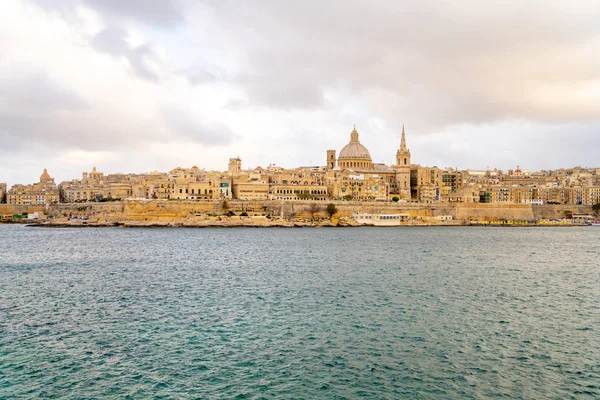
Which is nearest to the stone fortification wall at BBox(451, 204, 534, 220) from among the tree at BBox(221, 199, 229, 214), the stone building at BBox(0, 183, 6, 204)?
the tree at BBox(221, 199, 229, 214)

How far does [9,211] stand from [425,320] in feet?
249

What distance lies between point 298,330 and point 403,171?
70.7 m

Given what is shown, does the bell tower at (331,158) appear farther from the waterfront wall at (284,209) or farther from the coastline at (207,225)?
the coastline at (207,225)

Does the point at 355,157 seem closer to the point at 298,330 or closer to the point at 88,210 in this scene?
the point at 88,210

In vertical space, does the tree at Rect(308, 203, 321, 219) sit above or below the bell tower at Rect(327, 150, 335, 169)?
below

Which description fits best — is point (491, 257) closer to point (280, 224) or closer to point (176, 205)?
point (280, 224)

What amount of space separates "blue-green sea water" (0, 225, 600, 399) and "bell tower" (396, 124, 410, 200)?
52.8 m

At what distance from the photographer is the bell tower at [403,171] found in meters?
81.8

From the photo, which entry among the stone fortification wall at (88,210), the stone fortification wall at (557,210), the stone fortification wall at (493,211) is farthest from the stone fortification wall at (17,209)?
the stone fortification wall at (557,210)

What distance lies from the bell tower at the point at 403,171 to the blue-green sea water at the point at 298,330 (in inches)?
2078

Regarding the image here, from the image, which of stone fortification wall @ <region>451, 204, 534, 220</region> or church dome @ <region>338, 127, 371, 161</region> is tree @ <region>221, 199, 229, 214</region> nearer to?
stone fortification wall @ <region>451, 204, 534, 220</region>

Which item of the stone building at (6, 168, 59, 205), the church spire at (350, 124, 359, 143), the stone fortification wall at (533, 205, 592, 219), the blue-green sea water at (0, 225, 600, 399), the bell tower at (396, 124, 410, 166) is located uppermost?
the church spire at (350, 124, 359, 143)

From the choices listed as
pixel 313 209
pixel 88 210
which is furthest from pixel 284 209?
pixel 88 210

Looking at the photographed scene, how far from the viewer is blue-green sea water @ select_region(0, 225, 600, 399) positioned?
11.2m
